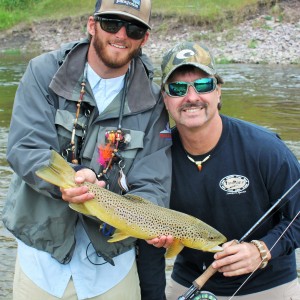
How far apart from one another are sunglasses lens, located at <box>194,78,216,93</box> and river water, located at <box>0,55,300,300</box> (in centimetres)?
298

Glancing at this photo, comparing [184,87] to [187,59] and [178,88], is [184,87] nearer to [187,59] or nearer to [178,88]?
[178,88]

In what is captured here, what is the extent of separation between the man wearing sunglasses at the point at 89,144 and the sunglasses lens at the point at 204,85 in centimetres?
31

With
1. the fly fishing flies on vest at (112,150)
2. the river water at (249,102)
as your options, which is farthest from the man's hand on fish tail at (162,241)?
the river water at (249,102)

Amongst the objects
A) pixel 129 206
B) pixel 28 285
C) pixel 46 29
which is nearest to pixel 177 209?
pixel 129 206

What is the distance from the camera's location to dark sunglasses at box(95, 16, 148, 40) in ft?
12.8

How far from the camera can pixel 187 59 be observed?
406 centimetres

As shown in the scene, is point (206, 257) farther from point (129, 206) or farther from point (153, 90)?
point (153, 90)

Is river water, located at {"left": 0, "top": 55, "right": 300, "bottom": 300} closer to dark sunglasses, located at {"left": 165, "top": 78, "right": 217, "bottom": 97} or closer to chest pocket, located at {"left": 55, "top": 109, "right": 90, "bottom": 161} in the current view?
chest pocket, located at {"left": 55, "top": 109, "right": 90, "bottom": 161}

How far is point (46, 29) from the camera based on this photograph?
38.4 meters

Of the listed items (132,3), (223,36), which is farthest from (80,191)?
(223,36)

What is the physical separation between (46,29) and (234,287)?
3584 cm

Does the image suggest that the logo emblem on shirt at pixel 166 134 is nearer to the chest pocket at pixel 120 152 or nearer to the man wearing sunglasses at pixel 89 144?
the man wearing sunglasses at pixel 89 144

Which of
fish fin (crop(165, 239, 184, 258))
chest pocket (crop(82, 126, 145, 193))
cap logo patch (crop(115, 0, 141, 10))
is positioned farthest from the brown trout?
cap logo patch (crop(115, 0, 141, 10))

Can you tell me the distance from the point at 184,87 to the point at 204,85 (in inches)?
5.4
